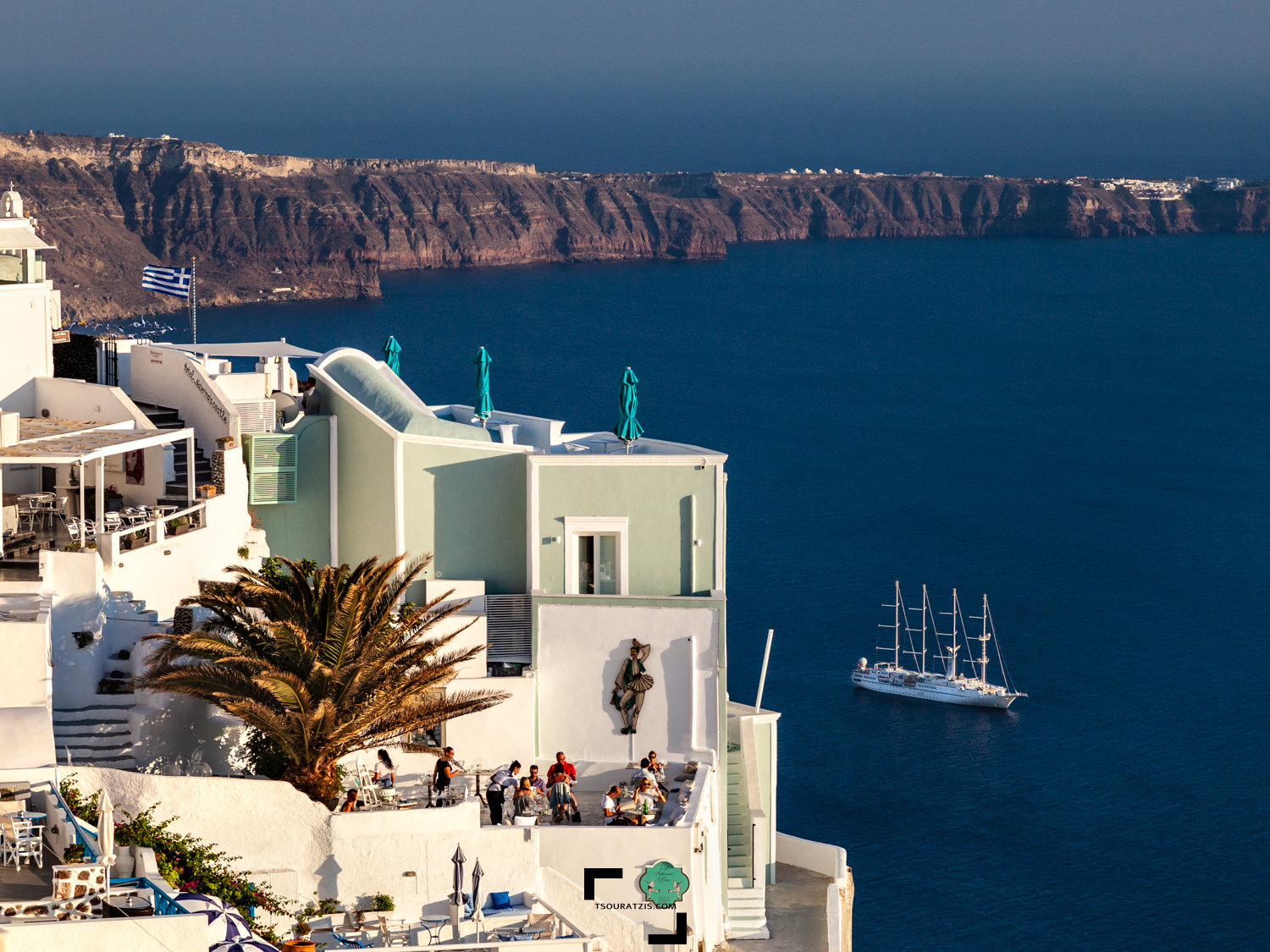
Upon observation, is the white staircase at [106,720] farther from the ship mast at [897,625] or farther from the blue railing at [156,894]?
the ship mast at [897,625]

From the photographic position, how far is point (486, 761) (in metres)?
25.1

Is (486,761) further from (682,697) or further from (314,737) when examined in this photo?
(314,737)

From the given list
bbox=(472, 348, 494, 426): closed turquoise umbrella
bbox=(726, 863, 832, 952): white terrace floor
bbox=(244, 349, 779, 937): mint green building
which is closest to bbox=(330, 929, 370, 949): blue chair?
bbox=(244, 349, 779, 937): mint green building

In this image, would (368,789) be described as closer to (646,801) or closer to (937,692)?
(646,801)

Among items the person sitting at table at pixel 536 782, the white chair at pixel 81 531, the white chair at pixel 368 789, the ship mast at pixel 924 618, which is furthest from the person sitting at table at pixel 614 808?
the ship mast at pixel 924 618

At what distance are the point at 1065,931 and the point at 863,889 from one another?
6.19m

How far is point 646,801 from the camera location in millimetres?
23094

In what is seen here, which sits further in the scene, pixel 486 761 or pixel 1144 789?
pixel 1144 789

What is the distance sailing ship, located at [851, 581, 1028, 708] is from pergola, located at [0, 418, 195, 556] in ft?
163

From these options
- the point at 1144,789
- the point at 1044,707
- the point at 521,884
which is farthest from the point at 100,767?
the point at 1044,707

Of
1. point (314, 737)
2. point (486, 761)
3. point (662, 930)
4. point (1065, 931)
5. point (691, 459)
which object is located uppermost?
point (691, 459)

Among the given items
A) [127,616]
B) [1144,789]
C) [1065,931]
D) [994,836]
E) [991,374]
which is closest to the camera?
[127,616]

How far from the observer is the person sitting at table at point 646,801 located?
22.8 meters

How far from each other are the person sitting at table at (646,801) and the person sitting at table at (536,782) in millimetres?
1352
